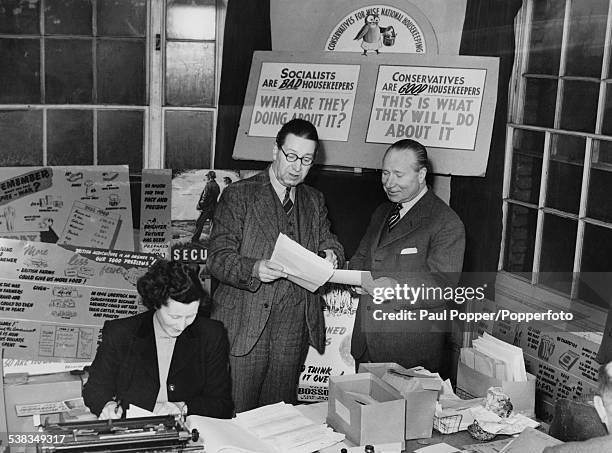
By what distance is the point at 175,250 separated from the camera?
3781mm

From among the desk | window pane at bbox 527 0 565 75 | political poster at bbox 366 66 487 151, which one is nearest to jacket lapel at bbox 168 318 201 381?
the desk

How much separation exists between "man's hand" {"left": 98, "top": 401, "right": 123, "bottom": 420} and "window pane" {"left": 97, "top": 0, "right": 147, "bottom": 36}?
1.52 m

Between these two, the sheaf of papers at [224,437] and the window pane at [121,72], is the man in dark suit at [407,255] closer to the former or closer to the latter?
the window pane at [121,72]

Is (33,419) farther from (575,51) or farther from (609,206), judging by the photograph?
(575,51)

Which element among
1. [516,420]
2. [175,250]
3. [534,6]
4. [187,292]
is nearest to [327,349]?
[175,250]

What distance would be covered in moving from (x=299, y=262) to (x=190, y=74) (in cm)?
108

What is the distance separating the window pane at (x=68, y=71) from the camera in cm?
346

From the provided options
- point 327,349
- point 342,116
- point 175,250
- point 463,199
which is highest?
point 342,116

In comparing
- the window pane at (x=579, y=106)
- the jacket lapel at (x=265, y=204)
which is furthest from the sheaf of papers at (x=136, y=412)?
the window pane at (x=579, y=106)

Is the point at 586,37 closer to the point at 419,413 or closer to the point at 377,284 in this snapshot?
the point at 377,284

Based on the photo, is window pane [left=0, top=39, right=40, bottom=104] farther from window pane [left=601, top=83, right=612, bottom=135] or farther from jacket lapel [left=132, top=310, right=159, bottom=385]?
window pane [left=601, top=83, right=612, bottom=135]

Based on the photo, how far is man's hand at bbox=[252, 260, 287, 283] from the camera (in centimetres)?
→ 318

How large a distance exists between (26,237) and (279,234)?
1.04m

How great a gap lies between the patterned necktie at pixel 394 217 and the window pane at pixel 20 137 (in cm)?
139
